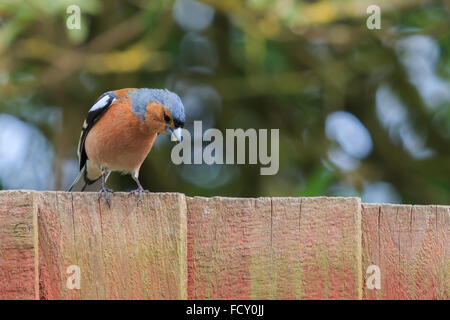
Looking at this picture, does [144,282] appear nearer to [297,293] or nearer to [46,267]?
[46,267]

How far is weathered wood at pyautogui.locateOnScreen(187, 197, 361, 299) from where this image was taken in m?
2.74

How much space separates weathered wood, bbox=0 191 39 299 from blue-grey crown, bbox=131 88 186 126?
210 centimetres

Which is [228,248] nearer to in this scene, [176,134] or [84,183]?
[176,134]

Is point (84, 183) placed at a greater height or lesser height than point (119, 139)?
lesser

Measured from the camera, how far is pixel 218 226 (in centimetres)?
277

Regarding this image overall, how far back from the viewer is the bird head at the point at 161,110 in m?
4.75

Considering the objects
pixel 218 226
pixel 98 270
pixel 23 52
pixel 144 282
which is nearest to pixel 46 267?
pixel 98 270

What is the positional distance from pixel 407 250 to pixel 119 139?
2.55m

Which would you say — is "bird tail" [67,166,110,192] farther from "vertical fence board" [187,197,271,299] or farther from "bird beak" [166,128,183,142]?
"vertical fence board" [187,197,271,299]

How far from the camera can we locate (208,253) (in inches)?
109

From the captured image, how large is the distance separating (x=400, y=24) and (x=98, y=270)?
499 cm

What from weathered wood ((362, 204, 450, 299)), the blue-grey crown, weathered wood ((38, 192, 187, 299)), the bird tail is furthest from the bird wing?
weathered wood ((362, 204, 450, 299))

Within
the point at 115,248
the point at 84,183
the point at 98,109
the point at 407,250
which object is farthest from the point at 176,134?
the point at 407,250

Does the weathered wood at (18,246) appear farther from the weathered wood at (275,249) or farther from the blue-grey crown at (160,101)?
the blue-grey crown at (160,101)
